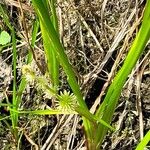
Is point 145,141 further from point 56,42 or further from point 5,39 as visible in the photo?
point 5,39

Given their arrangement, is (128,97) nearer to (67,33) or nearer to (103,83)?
(103,83)

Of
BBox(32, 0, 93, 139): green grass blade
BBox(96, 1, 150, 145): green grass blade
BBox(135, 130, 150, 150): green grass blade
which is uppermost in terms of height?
BBox(32, 0, 93, 139): green grass blade

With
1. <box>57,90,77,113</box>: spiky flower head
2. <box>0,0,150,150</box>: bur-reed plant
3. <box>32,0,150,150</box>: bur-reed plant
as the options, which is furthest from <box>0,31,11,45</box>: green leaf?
<box>57,90,77,113</box>: spiky flower head

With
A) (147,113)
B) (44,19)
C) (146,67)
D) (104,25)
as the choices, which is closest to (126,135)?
(147,113)

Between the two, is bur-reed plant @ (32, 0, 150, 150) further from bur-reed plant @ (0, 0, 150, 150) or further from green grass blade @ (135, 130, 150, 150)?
green grass blade @ (135, 130, 150, 150)

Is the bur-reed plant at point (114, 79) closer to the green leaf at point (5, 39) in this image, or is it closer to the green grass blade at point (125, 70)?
the green grass blade at point (125, 70)

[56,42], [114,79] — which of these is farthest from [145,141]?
[56,42]

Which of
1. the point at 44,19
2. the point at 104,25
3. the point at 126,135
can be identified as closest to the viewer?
the point at 44,19

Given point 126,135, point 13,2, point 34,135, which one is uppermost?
point 13,2
